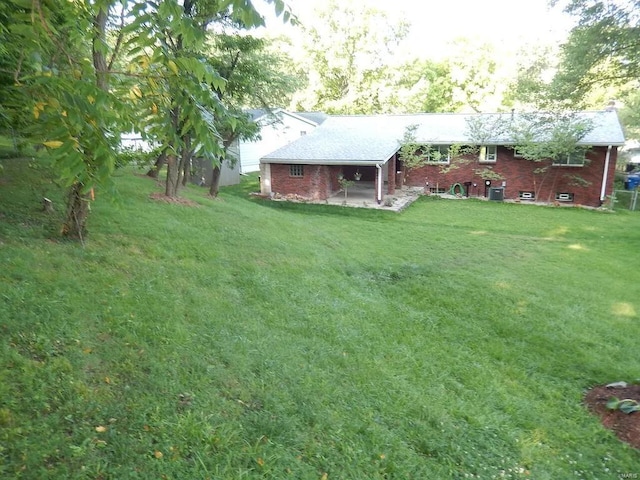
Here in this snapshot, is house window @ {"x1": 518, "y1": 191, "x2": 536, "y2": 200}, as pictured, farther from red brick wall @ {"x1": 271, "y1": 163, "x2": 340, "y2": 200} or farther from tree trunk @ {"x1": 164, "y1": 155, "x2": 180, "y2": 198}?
tree trunk @ {"x1": 164, "y1": 155, "x2": 180, "y2": 198}

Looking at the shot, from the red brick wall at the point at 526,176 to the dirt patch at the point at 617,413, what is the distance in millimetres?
17383

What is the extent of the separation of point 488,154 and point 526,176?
6.75 feet

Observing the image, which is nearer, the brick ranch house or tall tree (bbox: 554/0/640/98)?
tall tree (bbox: 554/0/640/98)

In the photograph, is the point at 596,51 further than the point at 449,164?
No

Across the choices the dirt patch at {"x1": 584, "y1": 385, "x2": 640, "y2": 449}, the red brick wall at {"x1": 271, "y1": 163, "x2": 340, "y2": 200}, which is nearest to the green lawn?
the dirt patch at {"x1": 584, "y1": 385, "x2": 640, "y2": 449}

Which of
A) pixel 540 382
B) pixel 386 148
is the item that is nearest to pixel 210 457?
pixel 540 382

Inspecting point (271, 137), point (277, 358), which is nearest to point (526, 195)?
point (271, 137)

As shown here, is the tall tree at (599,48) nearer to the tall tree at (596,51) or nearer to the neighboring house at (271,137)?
the tall tree at (596,51)

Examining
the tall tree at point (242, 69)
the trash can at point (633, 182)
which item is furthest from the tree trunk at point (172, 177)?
the trash can at point (633, 182)

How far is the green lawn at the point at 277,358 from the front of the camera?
125 inches

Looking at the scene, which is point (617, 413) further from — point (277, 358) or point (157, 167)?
point (157, 167)

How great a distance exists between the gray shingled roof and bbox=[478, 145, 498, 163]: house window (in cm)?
59

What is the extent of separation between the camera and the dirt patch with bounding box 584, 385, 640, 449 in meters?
4.66

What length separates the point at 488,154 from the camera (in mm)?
21797
